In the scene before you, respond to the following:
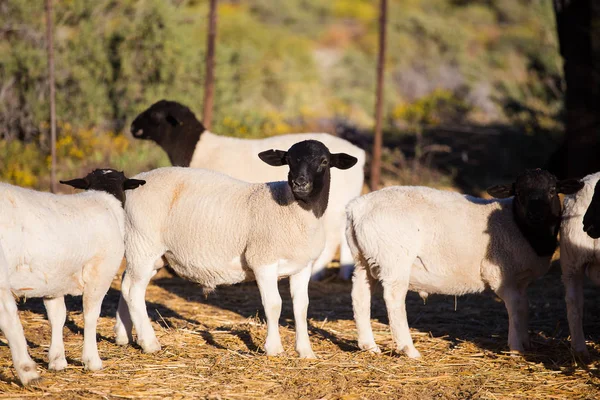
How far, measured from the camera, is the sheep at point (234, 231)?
6.71 metres

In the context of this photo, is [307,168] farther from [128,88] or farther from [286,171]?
[128,88]

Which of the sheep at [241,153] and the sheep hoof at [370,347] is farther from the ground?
the sheep at [241,153]

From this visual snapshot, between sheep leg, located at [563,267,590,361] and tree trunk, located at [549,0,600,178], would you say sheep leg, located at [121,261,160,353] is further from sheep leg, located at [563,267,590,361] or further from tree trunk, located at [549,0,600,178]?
tree trunk, located at [549,0,600,178]

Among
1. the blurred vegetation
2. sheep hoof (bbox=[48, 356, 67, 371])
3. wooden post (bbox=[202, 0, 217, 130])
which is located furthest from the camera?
the blurred vegetation

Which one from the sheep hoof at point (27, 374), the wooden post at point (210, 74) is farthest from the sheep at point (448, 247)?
the wooden post at point (210, 74)

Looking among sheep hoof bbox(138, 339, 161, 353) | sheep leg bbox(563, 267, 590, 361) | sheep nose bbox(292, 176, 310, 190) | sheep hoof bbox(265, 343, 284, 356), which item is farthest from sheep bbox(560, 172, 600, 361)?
sheep hoof bbox(138, 339, 161, 353)

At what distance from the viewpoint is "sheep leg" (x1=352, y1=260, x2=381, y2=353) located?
722 centimetres

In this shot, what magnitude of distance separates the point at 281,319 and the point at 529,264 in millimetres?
2872

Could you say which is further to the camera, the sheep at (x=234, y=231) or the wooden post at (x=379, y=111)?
the wooden post at (x=379, y=111)

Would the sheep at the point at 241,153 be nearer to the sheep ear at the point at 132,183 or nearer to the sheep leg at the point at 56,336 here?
the sheep ear at the point at 132,183

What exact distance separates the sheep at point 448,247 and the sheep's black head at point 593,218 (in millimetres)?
463

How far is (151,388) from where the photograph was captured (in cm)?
577

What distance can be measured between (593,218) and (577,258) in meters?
0.63

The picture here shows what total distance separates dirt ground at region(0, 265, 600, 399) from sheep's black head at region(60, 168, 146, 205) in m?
1.44
